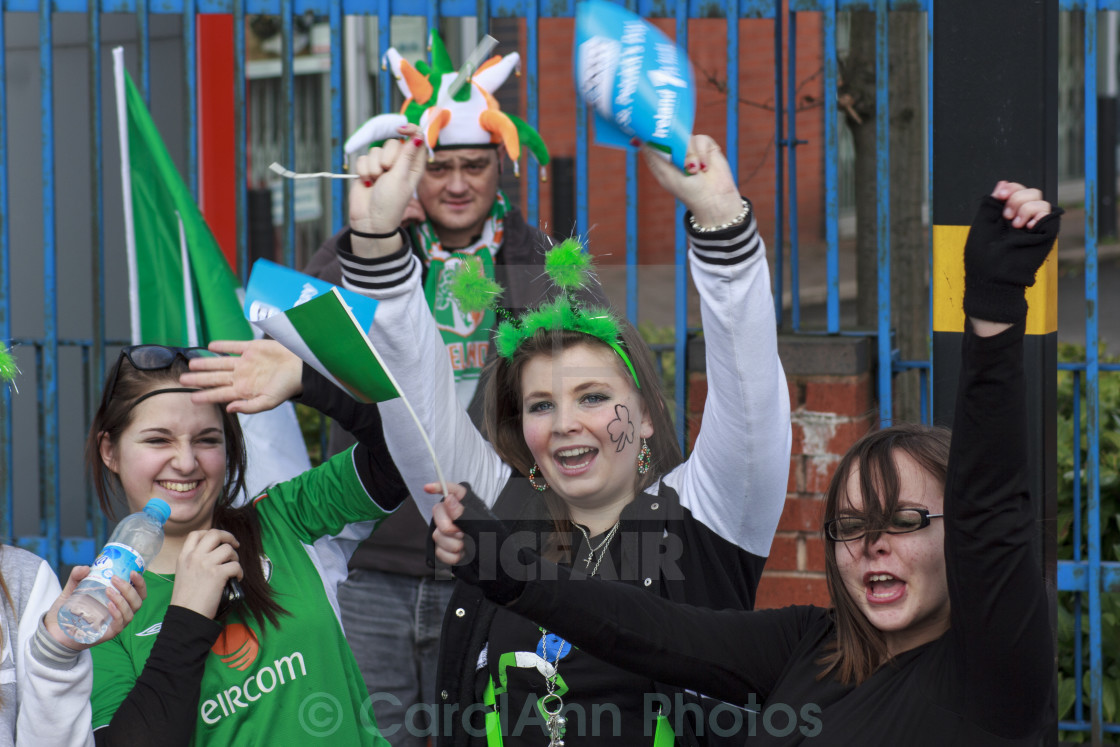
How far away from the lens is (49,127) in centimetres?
402

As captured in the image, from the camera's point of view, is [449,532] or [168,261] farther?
[168,261]

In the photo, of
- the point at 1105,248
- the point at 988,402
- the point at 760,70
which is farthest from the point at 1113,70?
the point at 988,402

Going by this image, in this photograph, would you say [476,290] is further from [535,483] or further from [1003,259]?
[1003,259]

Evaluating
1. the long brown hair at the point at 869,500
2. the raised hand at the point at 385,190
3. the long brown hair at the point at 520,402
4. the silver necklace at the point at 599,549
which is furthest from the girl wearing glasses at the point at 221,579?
the long brown hair at the point at 869,500

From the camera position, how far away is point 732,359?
2199 millimetres

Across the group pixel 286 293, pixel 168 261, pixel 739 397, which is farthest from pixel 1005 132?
pixel 168 261

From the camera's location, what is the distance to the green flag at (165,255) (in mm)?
3529

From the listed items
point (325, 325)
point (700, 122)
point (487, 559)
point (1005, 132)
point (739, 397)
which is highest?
point (700, 122)

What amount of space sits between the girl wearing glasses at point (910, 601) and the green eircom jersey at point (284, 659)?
2.09 feet

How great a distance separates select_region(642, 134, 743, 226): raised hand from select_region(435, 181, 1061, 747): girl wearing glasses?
0.45 m

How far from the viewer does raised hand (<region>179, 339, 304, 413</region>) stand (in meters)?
2.49

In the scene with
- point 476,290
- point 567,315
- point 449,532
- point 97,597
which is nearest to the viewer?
point 449,532

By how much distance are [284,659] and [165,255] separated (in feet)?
5.21

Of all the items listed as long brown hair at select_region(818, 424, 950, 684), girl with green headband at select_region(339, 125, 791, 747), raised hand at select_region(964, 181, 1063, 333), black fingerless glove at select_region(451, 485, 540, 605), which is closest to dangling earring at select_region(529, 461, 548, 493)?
girl with green headband at select_region(339, 125, 791, 747)
